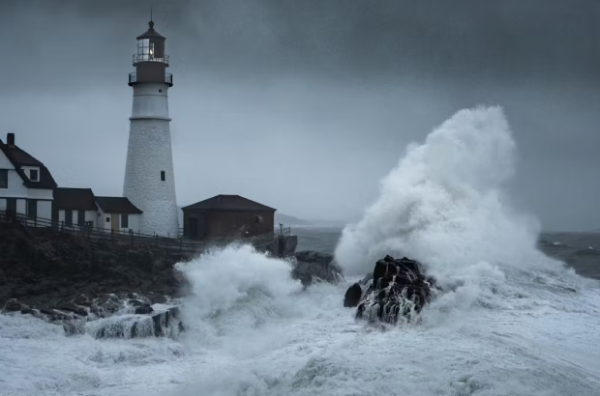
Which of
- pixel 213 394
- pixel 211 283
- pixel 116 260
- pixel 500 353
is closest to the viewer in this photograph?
pixel 213 394

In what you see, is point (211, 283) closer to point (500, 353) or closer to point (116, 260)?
point (116, 260)

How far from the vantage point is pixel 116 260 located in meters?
23.4

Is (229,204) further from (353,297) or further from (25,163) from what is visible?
(353,297)

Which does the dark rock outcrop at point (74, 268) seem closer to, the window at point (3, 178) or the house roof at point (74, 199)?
the window at point (3, 178)

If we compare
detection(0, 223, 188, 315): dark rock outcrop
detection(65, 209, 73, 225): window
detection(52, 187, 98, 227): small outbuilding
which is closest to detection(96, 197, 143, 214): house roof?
detection(52, 187, 98, 227): small outbuilding

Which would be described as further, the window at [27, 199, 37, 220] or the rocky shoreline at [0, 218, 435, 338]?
the window at [27, 199, 37, 220]

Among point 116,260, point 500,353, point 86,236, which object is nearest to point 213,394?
point 500,353

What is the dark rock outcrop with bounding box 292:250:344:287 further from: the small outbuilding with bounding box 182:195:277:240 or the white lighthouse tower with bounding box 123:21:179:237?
the white lighthouse tower with bounding box 123:21:179:237

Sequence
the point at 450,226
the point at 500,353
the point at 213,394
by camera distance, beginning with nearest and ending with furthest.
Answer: the point at 213,394 → the point at 500,353 → the point at 450,226

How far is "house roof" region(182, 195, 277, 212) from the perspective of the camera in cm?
2875

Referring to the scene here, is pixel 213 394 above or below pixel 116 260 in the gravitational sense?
below

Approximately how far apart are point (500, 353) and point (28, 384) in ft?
25.9

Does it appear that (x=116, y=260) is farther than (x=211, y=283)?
Yes

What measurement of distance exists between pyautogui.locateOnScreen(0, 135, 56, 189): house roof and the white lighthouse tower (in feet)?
9.01
